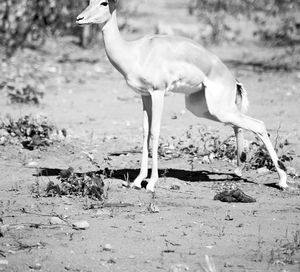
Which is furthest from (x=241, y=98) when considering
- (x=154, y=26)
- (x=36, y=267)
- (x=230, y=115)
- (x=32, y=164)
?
(x=154, y=26)

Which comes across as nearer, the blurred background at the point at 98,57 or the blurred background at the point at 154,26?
the blurred background at the point at 98,57

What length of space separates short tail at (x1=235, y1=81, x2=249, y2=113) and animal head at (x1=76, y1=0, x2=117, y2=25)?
1.46 metres

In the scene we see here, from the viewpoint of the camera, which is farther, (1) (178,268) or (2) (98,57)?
(2) (98,57)

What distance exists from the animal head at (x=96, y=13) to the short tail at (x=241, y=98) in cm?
146

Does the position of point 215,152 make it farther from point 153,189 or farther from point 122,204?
point 122,204

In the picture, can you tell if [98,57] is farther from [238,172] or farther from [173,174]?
[238,172]

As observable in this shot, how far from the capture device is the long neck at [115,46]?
7.26 m

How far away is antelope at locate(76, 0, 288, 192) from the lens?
723cm

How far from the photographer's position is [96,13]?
7.13 m

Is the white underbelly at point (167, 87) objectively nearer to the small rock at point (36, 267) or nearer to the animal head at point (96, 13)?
the animal head at point (96, 13)

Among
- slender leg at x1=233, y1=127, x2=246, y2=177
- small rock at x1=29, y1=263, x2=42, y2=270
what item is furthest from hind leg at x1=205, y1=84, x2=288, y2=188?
small rock at x1=29, y1=263, x2=42, y2=270

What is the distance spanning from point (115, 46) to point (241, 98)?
4.41 ft

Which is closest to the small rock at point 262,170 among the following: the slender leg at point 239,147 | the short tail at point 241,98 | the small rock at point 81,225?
the slender leg at point 239,147

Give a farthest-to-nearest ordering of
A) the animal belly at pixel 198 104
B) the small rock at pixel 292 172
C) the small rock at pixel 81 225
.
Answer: the small rock at pixel 292 172 → the animal belly at pixel 198 104 → the small rock at pixel 81 225
